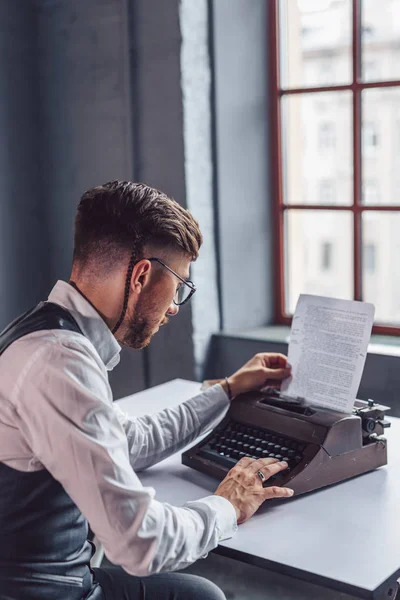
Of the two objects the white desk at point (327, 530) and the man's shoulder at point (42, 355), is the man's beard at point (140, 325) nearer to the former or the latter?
the man's shoulder at point (42, 355)

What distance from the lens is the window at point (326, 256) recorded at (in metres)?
3.15

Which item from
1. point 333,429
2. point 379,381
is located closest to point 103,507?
point 333,429

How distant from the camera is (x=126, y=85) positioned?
3107 millimetres

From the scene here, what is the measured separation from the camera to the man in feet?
4.29

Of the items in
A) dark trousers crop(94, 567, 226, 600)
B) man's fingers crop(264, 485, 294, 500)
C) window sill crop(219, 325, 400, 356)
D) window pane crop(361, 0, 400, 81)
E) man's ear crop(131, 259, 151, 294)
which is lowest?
dark trousers crop(94, 567, 226, 600)

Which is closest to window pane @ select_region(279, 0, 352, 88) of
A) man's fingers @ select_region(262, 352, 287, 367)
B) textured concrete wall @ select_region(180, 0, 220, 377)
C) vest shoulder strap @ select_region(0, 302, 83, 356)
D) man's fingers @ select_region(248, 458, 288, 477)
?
textured concrete wall @ select_region(180, 0, 220, 377)

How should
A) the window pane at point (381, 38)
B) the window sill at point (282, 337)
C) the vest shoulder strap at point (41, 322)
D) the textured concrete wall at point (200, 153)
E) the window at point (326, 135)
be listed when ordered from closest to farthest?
the vest shoulder strap at point (41, 322), the window sill at point (282, 337), the window pane at point (381, 38), the textured concrete wall at point (200, 153), the window at point (326, 135)

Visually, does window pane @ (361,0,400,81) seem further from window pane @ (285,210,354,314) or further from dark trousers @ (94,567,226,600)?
dark trousers @ (94,567,226,600)

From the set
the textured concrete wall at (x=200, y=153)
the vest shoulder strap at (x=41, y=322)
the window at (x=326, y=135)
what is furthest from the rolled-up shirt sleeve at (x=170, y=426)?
the window at (x=326, y=135)

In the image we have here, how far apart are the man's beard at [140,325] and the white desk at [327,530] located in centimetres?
38

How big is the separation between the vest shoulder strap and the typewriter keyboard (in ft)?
1.97

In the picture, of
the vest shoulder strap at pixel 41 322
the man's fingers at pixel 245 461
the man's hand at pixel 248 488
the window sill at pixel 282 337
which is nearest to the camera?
the vest shoulder strap at pixel 41 322

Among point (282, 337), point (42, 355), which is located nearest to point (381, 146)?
point (282, 337)

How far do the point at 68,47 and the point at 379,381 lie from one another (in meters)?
1.84
